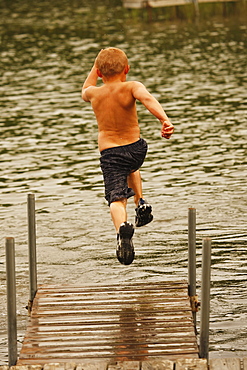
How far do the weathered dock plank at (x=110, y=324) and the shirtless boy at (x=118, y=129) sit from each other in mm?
800

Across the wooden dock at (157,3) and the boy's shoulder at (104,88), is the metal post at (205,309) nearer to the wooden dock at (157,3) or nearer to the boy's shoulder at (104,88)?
the boy's shoulder at (104,88)

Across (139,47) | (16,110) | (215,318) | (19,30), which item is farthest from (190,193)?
(19,30)

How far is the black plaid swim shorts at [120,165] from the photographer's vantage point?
9.02 metres

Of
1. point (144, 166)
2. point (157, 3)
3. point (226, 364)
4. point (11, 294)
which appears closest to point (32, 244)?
point (11, 294)

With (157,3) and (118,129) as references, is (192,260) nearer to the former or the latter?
(118,129)

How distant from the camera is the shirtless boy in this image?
877 centimetres

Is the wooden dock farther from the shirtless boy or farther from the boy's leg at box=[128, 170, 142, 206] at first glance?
the shirtless boy

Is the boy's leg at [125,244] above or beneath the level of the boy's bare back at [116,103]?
beneath

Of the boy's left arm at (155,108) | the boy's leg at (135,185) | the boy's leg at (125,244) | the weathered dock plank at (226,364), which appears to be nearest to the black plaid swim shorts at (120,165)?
the boy's leg at (135,185)

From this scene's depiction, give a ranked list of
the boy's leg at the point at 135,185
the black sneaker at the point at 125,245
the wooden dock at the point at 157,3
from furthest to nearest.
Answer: the wooden dock at the point at 157,3 → the boy's leg at the point at 135,185 → the black sneaker at the point at 125,245

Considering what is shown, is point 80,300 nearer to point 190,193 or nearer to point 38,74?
point 190,193

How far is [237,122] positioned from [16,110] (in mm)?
6615

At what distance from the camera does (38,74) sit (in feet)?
103

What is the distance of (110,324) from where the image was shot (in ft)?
28.0
